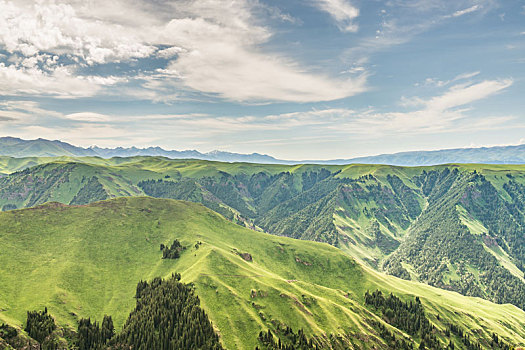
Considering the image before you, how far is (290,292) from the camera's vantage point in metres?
178

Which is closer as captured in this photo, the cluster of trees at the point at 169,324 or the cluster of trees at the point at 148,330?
the cluster of trees at the point at 148,330

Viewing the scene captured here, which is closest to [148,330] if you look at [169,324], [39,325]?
[169,324]

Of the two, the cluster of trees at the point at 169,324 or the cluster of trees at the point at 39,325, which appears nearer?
the cluster of trees at the point at 39,325

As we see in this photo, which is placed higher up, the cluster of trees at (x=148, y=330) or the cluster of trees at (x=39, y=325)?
the cluster of trees at (x=39, y=325)

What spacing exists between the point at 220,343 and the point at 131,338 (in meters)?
43.3

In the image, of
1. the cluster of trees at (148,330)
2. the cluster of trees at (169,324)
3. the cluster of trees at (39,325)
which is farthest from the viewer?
the cluster of trees at (169,324)

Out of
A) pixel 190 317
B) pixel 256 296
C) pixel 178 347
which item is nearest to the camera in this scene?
pixel 178 347

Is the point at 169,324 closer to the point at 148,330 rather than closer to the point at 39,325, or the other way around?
the point at 148,330

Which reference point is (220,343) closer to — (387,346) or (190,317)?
(190,317)

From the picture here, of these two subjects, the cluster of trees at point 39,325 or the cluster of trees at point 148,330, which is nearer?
the cluster of trees at point 39,325

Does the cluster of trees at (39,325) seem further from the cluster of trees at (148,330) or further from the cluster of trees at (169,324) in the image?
the cluster of trees at (169,324)

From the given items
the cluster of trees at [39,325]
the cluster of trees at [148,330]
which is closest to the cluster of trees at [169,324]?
the cluster of trees at [148,330]

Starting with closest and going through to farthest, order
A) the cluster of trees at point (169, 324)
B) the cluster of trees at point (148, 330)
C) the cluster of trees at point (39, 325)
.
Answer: the cluster of trees at point (39, 325)
the cluster of trees at point (148, 330)
the cluster of trees at point (169, 324)

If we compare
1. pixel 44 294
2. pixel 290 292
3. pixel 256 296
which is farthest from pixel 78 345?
pixel 290 292
